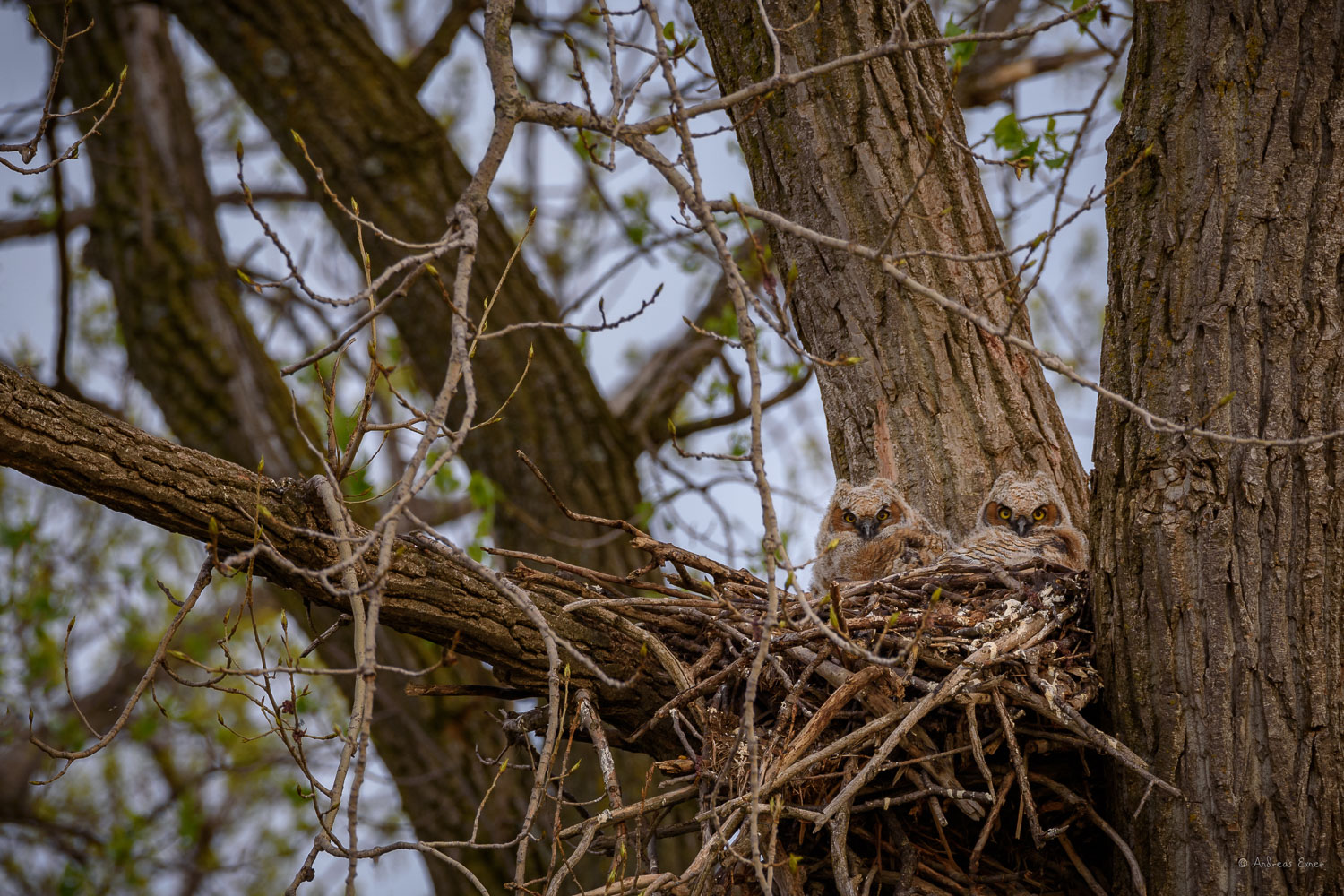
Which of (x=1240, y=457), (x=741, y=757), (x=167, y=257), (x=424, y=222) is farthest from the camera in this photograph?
(x=167, y=257)

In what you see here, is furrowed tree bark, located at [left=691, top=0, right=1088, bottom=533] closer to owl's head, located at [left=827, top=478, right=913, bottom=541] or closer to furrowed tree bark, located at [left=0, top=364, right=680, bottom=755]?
owl's head, located at [left=827, top=478, right=913, bottom=541]

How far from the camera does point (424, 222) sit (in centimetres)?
543

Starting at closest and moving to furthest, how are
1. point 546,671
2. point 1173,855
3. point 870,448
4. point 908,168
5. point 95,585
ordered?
point 1173,855, point 546,671, point 908,168, point 870,448, point 95,585

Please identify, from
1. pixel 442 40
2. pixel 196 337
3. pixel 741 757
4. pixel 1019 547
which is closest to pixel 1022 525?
pixel 1019 547

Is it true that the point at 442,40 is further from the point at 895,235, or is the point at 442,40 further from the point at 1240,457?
the point at 1240,457

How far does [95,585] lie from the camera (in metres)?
8.78

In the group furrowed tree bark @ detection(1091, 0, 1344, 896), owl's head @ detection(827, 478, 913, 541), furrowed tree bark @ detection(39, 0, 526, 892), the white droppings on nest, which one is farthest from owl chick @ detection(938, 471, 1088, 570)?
furrowed tree bark @ detection(39, 0, 526, 892)

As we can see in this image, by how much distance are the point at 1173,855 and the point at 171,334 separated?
5298mm

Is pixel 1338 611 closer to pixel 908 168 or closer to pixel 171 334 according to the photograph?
pixel 908 168

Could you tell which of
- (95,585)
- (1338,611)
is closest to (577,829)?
(1338,611)

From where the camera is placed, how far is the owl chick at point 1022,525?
12.2 ft

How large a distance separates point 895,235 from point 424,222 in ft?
8.88

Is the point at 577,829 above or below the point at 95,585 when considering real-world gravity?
below

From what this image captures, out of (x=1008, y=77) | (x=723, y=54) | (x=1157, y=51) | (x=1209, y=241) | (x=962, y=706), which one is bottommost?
(x=962, y=706)
